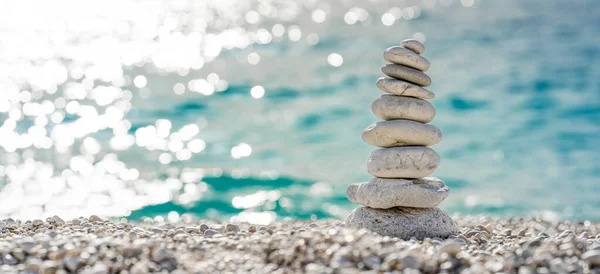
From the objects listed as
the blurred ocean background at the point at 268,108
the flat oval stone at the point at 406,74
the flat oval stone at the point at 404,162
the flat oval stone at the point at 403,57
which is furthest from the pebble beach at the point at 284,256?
→ the blurred ocean background at the point at 268,108

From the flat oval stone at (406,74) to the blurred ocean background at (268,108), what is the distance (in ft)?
22.5

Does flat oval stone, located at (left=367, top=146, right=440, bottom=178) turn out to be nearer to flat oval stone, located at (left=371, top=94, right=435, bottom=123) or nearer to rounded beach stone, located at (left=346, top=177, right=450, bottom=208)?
rounded beach stone, located at (left=346, top=177, right=450, bottom=208)

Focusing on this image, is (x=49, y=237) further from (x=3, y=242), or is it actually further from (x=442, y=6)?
(x=442, y=6)

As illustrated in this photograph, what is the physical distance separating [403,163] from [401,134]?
259mm

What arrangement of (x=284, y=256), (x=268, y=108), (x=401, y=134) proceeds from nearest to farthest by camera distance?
1. (x=284, y=256)
2. (x=401, y=134)
3. (x=268, y=108)

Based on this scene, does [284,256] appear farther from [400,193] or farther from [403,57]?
[403,57]

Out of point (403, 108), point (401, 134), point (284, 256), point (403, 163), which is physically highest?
point (403, 108)

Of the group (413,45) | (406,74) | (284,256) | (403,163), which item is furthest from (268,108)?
(284,256)

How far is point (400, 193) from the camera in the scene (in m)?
6.15

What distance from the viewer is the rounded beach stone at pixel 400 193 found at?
243 inches

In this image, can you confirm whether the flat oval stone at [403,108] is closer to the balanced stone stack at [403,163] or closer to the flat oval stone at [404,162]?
the balanced stone stack at [403,163]

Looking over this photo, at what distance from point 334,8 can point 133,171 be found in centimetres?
1611

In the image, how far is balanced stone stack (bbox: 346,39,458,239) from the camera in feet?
20.4

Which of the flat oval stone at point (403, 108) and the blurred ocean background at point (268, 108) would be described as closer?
the flat oval stone at point (403, 108)
